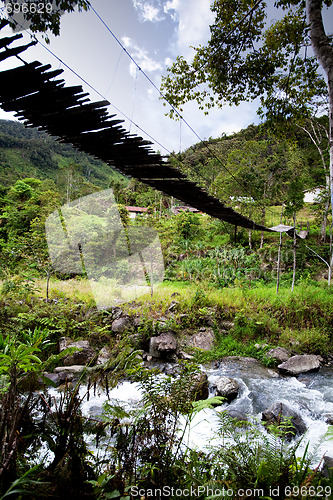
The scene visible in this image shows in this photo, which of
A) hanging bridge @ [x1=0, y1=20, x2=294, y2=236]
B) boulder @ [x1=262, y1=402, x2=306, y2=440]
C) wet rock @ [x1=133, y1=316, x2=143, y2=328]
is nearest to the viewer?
hanging bridge @ [x1=0, y1=20, x2=294, y2=236]

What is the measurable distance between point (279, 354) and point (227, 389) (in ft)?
4.56

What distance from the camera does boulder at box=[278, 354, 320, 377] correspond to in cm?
333

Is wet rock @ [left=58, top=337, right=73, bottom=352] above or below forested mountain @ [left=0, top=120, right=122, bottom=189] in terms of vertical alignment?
below

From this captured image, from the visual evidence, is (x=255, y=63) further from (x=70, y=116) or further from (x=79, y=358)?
(x=79, y=358)

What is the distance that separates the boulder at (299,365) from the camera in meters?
3.33

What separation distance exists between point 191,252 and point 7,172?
18.2 metres

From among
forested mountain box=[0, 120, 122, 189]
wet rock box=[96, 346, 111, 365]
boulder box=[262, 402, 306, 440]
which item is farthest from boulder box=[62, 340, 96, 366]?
forested mountain box=[0, 120, 122, 189]

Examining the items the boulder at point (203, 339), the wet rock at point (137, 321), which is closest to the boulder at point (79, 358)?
the wet rock at point (137, 321)

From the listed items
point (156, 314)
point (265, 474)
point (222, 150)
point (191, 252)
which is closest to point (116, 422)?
point (265, 474)

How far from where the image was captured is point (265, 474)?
0.80m

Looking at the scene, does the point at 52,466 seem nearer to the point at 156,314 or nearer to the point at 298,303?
the point at 156,314

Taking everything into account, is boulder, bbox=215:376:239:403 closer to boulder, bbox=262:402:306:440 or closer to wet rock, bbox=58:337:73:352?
boulder, bbox=262:402:306:440

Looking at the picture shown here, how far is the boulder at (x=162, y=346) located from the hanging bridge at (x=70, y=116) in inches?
107

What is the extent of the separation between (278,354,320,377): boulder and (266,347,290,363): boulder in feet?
0.40
